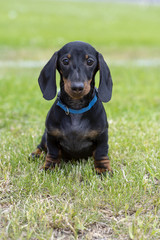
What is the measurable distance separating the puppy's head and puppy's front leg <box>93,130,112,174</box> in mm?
450

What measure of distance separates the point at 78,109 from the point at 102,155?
581 millimetres

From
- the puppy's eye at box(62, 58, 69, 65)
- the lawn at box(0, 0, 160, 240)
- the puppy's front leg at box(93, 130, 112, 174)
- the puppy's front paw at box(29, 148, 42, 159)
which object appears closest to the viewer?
the lawn at box(0, 0, 160, 240)

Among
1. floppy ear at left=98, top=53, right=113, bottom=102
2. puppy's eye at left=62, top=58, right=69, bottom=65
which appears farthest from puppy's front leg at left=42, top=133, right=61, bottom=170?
puppy's eye at left=62, top=58, right=69, bottom=65

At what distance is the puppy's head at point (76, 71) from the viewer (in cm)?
325

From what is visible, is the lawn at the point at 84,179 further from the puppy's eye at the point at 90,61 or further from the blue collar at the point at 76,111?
the puppy's eye at the point at 90,61

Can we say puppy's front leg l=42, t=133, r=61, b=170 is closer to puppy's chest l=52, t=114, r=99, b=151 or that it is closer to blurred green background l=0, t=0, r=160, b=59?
→ puppy's chest l=52, t=114, r=99, b=151

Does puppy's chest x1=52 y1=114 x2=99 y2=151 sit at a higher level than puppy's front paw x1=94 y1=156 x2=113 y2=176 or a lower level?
higher

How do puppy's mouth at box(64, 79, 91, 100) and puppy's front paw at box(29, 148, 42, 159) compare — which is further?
puppy's front paw at box(29, 148, 42, 159)

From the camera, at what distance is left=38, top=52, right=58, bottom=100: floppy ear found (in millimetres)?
3594

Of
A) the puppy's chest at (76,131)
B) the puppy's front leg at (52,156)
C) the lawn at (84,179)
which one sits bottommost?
the lawn at (84,179)

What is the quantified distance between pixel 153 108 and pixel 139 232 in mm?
5160

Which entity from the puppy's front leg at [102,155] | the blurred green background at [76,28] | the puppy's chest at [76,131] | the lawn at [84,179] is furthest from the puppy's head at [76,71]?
the blurred green background at [76,28]

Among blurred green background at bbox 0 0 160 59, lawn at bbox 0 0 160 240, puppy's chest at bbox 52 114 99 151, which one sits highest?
blurred green background at bbox 0 0 160 59

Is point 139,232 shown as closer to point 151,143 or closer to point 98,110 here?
point 98,110
